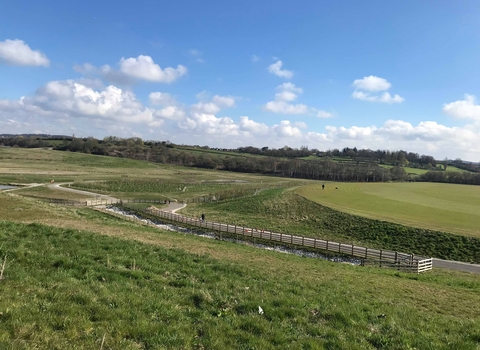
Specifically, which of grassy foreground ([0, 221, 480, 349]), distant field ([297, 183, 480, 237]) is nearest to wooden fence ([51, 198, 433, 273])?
distant field ([297, 183, 480, 237])

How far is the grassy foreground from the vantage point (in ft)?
20.5

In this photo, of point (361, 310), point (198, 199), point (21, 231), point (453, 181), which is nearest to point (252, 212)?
point (198, 199)

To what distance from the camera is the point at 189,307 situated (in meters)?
8.11

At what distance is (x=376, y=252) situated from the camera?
99.8 feet

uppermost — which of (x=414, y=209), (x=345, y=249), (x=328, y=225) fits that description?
(x=414, y=209)

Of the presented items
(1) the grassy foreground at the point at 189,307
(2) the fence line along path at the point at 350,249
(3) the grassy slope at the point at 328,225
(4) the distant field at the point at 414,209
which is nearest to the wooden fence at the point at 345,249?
(2) the fence line along path at the point at 350,249

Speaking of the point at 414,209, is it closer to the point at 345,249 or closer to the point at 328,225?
the point at 328,225

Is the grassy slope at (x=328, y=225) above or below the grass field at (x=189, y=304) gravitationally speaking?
→ below

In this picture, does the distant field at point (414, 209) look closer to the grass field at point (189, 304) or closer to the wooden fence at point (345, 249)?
the wooden fence at point (345, 249)

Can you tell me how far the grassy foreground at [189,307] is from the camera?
6.24 metres

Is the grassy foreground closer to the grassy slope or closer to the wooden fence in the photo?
the wooden fence

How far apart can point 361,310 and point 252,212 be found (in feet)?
149

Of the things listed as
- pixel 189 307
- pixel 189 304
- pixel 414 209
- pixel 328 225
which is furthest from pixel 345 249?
pixel 189 307

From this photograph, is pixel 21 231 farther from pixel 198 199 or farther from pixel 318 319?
pixel 198 199
